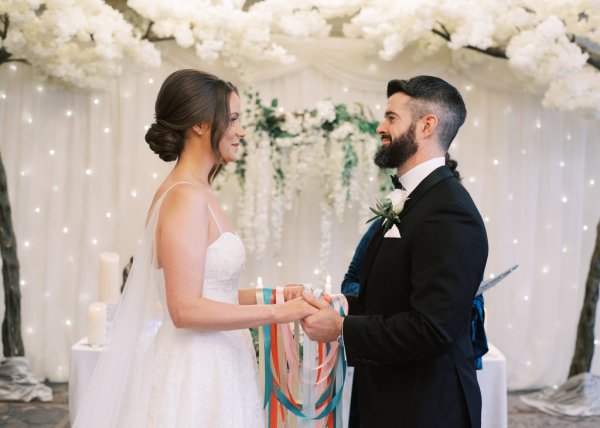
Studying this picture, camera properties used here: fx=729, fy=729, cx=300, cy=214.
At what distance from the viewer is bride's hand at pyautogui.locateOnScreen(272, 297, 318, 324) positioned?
235 cm

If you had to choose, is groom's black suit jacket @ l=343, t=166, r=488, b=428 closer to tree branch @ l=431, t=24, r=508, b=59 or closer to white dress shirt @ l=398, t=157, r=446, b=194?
white dress shirt @ l=398, t=157, r=446, b=194

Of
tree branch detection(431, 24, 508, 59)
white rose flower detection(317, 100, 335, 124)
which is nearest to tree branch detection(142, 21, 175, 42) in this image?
white rose flower detection(317, 100, 335, 124)

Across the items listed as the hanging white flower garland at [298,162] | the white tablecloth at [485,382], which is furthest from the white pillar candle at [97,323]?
the hanging white flower garland at [298,162]

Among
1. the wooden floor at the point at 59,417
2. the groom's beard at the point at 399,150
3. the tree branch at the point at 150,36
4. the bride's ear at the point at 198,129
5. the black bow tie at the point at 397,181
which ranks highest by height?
the tree branch at the point at 150,36

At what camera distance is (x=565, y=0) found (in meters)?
4.74

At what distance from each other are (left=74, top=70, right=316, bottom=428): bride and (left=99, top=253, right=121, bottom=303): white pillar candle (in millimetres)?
1227

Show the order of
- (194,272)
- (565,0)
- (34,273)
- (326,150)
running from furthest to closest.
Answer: (34,273) < (326,150) < (565,0) < (194,272)

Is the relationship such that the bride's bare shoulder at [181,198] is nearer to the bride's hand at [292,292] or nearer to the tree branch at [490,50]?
the bride's hand at [292,292]

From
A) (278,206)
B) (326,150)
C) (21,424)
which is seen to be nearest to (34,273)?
(21,424)

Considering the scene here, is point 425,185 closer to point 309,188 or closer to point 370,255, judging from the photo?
point 370,255

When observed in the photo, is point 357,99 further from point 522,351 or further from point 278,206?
point 522,351

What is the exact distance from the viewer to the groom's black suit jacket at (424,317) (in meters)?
2.06

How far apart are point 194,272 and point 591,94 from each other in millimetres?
3645

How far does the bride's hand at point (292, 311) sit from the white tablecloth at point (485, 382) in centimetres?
123
